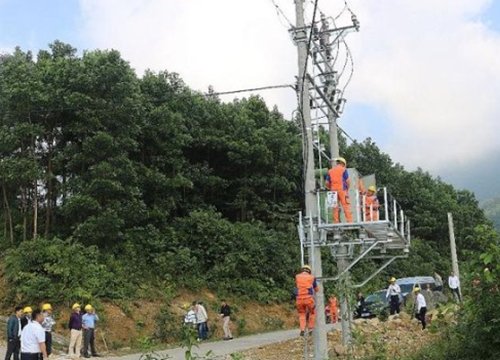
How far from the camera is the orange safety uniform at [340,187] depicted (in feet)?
45.2

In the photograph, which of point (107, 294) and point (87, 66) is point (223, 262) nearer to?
point (107, 294)

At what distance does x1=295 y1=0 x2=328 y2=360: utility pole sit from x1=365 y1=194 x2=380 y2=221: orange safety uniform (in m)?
1.53

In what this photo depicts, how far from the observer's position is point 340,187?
13.9 meters

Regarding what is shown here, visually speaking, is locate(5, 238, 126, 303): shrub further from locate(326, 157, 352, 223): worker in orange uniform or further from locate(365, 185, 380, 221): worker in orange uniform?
locate(326, 157, 352, 223): worker in orange uniform

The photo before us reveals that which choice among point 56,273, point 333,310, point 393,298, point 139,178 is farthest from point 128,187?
point 393,298

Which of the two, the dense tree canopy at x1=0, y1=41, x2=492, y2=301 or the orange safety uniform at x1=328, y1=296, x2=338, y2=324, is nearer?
the dense tree canopy at x1=0, y1=41, x2=492, y2=301

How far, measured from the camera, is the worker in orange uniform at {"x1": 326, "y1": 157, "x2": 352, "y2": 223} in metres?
13.8

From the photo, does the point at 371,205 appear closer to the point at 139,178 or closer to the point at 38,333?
the point at 38,333

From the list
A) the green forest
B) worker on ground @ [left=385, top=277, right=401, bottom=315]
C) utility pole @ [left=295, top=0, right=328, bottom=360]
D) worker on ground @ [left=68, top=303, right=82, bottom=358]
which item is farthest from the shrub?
utility pole @ [left=295, top=0, right=328, bottom=360]

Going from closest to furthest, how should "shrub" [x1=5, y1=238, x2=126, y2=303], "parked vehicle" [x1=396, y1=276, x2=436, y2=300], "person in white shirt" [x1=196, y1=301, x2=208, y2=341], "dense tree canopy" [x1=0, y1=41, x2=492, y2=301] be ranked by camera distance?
1. "person in white shirt" [x1=196, y1=301, x2=208, y2=341]
2. "shrub" [x1=5, y1=238, x2=126, y2=303]
3. "dense tree canopy" [x1=0, y1=41, x2=492, y2=301]
4. "parked vehicle" [x1=396, y1=276, x2=436, y2=300]

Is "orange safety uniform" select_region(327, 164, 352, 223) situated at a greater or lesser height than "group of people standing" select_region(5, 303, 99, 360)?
greater

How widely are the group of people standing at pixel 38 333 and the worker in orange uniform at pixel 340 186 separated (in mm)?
6668

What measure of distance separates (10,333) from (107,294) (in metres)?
10.7

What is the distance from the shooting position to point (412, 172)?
63.3 m
